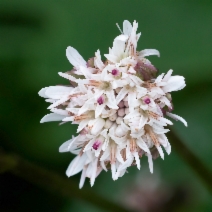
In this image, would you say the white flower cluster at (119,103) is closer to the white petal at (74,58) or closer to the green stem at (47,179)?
the white petal at (74,58)

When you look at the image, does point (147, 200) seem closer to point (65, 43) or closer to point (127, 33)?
point (65, 43)

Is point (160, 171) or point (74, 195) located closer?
point (74, 195)

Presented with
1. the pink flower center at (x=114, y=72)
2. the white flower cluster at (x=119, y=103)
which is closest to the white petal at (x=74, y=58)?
the white flower cluster at (x=119, y=103)

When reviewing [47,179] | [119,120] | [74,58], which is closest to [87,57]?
[47,179]

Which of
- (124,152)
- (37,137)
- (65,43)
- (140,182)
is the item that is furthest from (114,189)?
(124,152)

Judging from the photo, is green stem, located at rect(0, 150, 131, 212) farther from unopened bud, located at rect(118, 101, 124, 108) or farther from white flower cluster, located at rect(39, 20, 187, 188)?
unopened bud, located at rect(118, 101, 124, 108)

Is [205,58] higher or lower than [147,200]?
higher

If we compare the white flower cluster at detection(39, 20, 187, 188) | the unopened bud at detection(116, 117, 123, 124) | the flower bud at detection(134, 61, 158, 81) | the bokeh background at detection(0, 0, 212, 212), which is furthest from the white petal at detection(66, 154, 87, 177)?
the bokeh background at detection(0, 0, 212, 212)
